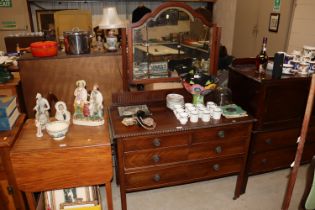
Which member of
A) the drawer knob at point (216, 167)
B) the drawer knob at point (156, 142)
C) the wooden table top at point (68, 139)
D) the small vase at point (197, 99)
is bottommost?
the drawer knob at point (216, 167)

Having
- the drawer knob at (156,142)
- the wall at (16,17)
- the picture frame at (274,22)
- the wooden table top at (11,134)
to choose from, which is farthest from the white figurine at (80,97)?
the wall at (16,17)

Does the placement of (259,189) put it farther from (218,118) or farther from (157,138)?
(157,138)

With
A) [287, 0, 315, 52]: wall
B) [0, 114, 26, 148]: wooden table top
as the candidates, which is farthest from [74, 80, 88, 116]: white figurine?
[287, 0, 315, 52]: wall

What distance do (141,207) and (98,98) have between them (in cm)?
94

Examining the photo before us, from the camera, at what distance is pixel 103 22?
8.14 feet

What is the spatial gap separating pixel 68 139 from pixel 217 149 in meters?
0.99

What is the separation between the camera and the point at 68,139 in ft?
5.02

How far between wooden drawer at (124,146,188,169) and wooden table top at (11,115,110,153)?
218 millimetres

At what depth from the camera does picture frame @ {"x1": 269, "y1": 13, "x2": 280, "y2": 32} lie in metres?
3.92

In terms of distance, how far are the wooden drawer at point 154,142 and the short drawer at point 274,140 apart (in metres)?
0.62

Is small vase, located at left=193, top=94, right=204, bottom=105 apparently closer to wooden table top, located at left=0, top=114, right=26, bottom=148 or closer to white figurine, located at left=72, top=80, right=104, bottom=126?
white figurine, located at left=72, top=80, right=104, bottom=126

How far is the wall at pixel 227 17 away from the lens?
5.16 meters

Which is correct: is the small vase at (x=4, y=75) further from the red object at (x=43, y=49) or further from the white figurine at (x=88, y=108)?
the white figurine at (x=88, y=108)

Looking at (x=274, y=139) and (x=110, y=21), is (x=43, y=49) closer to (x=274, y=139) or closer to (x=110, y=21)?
(x=110, y=21)
